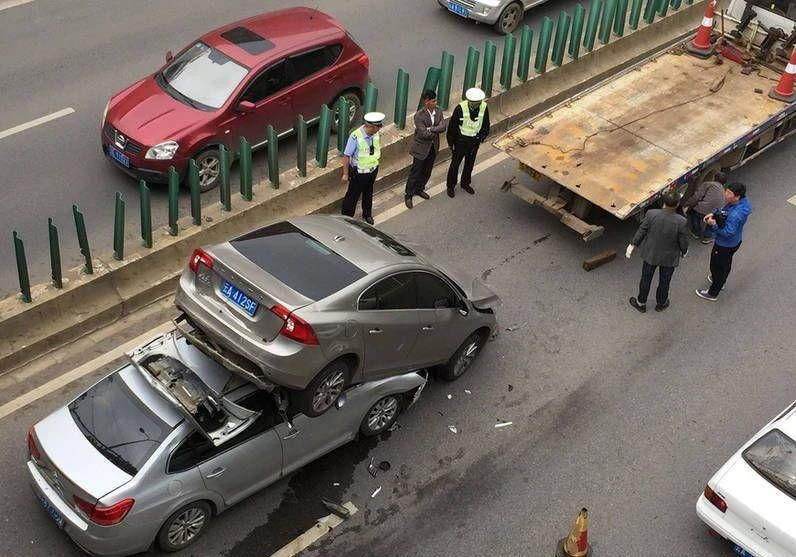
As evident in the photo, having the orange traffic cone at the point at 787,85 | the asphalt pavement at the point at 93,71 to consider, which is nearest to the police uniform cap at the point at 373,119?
the asphalt pavement at the point at 93,71

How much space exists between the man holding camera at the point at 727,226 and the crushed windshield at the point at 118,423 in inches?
263

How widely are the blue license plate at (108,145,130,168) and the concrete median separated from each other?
51.2 inches

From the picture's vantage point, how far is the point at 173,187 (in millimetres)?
10031

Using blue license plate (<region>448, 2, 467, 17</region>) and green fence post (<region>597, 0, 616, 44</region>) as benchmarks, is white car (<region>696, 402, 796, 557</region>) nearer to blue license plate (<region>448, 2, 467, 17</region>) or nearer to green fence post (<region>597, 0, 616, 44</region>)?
green fence post (<region>597, 0, 616, 44</region>)

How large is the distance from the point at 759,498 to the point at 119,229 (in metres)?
6.82

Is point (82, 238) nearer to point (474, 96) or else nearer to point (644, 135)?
point (474, 96)

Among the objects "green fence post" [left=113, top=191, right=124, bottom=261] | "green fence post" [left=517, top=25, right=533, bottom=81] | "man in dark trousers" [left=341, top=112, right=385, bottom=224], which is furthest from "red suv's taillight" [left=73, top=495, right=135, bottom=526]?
"green fence post" [left=517, top=25, right=533, bottom=81]

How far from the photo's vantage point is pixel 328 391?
7980mm

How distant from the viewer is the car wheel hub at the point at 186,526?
24.6 feet

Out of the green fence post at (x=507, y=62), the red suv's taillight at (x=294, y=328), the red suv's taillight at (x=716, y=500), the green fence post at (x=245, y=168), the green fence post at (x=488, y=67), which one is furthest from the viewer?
the green fence post at (x=507, y=62)

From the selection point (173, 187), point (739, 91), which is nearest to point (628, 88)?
point (739, 91)

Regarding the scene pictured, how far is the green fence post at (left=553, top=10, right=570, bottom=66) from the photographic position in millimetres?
13797

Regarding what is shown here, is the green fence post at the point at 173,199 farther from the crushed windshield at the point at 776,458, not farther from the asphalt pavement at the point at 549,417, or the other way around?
the crushed windshield at the point at 776,458

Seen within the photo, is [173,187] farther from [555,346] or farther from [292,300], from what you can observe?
[555,346]
